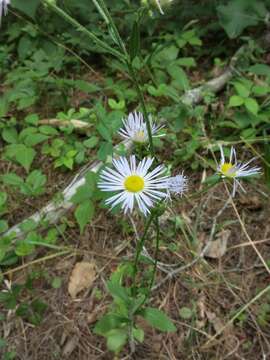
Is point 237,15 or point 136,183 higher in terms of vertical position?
point 237,15

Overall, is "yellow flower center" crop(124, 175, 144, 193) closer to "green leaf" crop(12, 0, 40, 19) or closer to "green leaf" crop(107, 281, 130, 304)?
"green leaf" crop(107, 281, 130, 304)

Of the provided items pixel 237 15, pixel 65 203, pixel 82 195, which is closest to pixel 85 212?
pixel 82 195

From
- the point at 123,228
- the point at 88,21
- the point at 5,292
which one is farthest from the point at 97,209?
the point at 88,21

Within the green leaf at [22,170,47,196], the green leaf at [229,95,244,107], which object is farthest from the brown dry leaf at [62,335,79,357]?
the green leaf at [229,95,244,107]

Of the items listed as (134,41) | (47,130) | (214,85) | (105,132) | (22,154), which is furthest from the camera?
(214,85)

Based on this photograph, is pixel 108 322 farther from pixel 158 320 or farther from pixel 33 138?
pixel 33 138

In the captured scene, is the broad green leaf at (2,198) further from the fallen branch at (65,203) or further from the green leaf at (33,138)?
the green leaf at (33,138)
